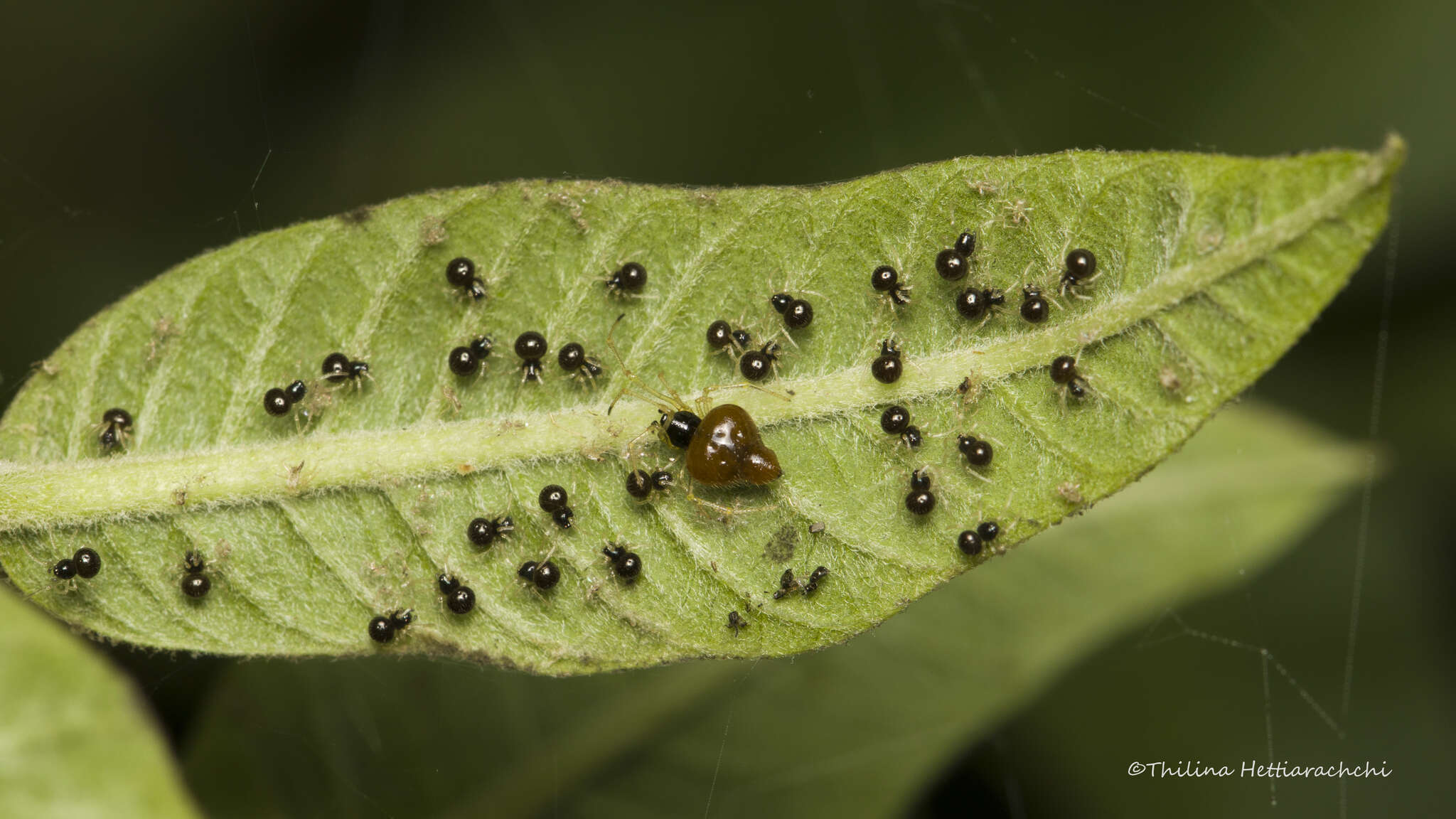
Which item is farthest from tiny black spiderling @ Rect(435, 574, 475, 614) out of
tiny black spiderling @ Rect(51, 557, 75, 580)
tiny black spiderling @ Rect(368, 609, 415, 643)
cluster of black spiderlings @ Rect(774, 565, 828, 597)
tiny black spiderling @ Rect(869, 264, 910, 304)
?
tiny black spiderling @ Rect(869, 264, 910, 304)

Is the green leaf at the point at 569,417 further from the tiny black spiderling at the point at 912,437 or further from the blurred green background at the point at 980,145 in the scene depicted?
the blurred green background at the point at 980,145

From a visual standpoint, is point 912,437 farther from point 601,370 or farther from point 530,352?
point 530,352

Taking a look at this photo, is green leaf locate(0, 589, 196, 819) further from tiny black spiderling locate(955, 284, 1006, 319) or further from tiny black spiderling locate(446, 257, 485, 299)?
tiny black spiderling locate(955, 284, 1006, 319)

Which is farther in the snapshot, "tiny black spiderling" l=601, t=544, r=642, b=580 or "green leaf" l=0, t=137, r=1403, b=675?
"tiny black spiderling" l=601, t=544, r=642, b=580

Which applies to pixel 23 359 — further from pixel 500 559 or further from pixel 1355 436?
pixel 1355 436

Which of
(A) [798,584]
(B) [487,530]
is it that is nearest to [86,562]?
(B) [487,530]

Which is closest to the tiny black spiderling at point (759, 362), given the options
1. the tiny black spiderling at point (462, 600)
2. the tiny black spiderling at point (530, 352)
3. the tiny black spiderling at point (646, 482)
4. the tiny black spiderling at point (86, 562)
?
the tiny black spiderling at point (646, 482)
